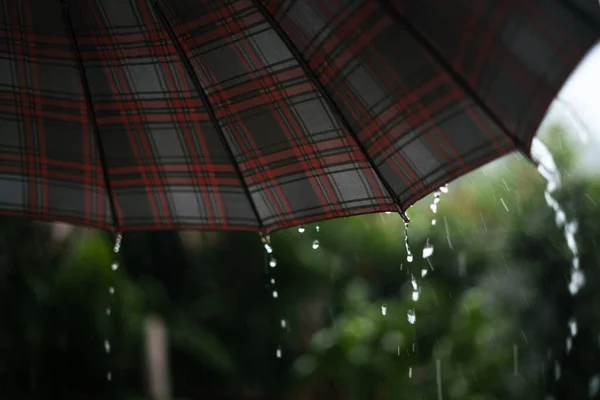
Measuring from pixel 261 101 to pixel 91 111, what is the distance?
42 cm

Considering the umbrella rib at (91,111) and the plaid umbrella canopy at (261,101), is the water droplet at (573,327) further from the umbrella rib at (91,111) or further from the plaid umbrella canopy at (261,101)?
the umbrella rib at (91,111)

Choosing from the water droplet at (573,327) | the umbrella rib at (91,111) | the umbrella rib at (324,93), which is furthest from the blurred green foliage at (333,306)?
the umbrella rib at (324,93)

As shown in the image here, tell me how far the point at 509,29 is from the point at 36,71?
103cm

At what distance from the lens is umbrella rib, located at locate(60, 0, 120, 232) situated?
157 centimetres

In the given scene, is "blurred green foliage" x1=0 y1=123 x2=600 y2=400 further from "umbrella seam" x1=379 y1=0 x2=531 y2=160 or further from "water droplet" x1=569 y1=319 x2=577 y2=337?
"umbrella seam" x1=379 y1=0 x2=531 y2=160

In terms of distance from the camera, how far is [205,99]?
1.61 m

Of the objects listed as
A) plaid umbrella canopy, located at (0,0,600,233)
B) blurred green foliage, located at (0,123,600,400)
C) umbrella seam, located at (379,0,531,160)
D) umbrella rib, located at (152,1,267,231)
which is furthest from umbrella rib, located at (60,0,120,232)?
blurred green foliage, located at (0,123,600,400)

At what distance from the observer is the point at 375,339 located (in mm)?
5270

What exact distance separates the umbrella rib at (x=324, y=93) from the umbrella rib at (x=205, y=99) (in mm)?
217

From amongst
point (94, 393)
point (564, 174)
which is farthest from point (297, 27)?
point (94, 393)

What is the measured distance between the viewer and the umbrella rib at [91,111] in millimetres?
1573

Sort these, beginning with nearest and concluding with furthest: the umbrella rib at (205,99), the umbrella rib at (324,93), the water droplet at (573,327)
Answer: the umbrella rib at (324,93), the umbrella rib at (205,99), the water droplet at (573,327)

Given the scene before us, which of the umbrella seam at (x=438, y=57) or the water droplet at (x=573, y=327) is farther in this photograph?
the water droplet at (x=573, y=327)

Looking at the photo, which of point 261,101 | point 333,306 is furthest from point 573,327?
point 261,101
